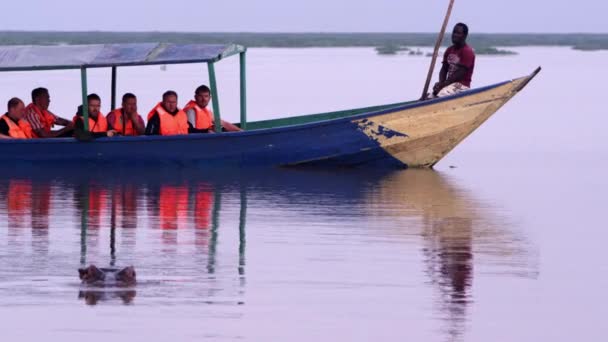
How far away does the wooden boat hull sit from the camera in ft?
70.2

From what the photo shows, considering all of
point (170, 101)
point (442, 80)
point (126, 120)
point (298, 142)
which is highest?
point (442, 80)

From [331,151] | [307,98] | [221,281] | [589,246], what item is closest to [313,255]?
[221,281]

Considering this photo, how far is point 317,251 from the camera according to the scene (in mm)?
14859

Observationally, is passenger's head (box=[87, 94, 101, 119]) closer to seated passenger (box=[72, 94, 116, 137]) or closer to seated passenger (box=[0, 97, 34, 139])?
seated passenger (box=[72, 94, 116, 137])

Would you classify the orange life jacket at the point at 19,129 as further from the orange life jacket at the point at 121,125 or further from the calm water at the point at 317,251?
the orange life jacket at the point at 121,125

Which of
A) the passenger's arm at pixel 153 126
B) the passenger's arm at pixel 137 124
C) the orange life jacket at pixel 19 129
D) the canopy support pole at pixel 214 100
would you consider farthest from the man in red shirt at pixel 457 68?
the orange life jacket at pixel 19 129

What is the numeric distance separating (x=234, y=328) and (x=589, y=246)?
4.82 metres

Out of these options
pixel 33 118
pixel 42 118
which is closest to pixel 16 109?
pixel 33 118

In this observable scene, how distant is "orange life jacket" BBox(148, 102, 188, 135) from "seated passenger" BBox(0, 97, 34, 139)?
5.07ft

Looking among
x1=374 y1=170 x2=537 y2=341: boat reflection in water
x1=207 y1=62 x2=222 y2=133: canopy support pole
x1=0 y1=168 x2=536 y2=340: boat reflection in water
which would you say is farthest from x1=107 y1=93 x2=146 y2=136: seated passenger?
x1=374 y1=170 x2=537 y2=341: boat reflection in water

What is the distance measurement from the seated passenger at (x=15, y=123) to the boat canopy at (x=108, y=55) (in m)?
0.47

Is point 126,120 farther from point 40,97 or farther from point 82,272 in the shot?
point 82,272

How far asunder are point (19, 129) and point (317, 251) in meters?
7.89

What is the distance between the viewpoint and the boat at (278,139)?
21.4 m
